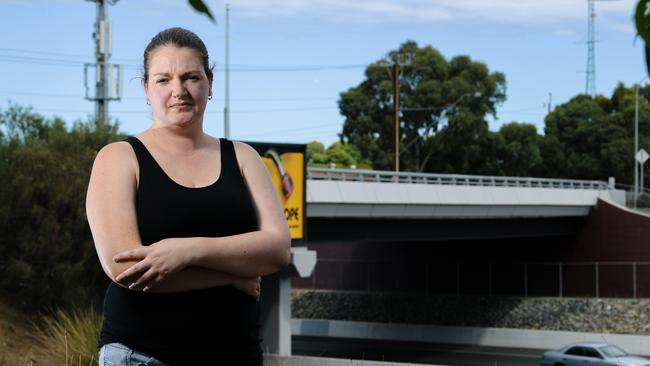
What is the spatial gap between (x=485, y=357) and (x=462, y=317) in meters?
9.45

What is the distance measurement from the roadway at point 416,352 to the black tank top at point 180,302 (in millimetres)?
32797

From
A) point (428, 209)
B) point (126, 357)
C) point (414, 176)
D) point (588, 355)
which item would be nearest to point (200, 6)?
point (126, 357)

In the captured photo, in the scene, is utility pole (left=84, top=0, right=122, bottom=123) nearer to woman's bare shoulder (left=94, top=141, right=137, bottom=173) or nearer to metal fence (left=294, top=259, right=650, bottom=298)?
metal fence (left=294, top=259, right=650, bottom=298)

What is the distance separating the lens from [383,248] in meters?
54.5

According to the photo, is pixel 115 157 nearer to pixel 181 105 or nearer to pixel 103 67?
pixel 181 105

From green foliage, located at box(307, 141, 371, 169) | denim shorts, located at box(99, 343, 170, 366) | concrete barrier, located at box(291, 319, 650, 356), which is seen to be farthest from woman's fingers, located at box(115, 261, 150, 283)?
green foliage, located at box(307, 141, 371, 169)

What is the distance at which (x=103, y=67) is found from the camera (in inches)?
1572

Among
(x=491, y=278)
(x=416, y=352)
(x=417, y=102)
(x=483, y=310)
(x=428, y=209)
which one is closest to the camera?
(x=428, y=209)

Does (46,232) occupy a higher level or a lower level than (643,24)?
lower

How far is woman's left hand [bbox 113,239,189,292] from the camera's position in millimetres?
2803

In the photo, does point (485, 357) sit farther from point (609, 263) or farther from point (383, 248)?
point (383, 248)

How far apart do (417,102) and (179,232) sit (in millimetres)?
80070

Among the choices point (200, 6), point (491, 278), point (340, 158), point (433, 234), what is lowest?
point (491, 278)

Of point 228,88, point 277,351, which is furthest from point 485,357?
point 228,88
